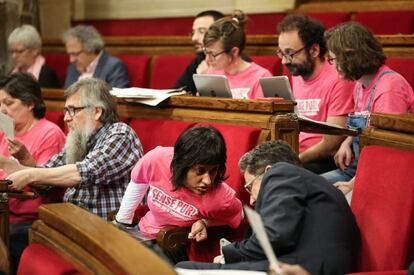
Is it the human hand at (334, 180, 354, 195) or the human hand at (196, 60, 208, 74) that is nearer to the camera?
the human hand at (334, 180, 354, 195)

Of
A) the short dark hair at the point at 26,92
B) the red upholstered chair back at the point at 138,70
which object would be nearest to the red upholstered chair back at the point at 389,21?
the red upholstered chair back at the point at 138,70

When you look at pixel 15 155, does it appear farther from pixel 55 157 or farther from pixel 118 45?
pixel 118 45

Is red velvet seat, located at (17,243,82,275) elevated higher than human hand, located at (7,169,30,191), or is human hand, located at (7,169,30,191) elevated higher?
red velvet seat, located at (17,243,82,275)

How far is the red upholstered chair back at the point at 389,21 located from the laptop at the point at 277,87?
1.34 metres

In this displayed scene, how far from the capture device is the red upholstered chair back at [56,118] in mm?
3848

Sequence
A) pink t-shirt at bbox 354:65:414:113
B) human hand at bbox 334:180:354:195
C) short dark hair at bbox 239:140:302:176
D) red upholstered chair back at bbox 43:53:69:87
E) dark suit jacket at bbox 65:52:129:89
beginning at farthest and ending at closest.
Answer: red upholstered chair back at bbox 43:53:69:87 < dark suit jacket at bbox 65:52:129:89 < pink t-shirt at bbox 354:65:414:113 < human hand at bbox 334:180:354:195 < short dark hair at bbox 239:140:302:176

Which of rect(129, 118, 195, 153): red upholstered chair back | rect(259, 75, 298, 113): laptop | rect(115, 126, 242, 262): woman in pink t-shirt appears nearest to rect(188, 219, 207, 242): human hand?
rect(115, 126, 242, 262): woman in pink t-shirt

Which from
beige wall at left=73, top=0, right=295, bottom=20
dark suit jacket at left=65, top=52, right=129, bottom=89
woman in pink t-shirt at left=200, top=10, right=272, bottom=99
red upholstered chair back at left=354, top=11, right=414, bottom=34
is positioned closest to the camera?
woman in pink t-shirt at left=200, top=10, right=272, bottom=99

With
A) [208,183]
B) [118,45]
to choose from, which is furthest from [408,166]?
[118,45]

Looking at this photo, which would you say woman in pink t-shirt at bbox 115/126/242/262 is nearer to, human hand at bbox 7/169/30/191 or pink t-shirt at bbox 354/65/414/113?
human hand at bbox 7/169/30/191

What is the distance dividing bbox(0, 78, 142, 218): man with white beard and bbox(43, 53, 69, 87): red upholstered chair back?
86.8 inches

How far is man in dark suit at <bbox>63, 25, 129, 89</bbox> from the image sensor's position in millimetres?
4758

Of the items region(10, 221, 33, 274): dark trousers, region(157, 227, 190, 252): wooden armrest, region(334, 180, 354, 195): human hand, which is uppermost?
region(334, 180, 354, 195): human hand

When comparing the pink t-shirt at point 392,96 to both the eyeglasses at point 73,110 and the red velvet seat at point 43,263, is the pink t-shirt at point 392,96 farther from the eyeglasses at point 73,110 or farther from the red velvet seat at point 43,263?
the red velvet seat at point 43,263
